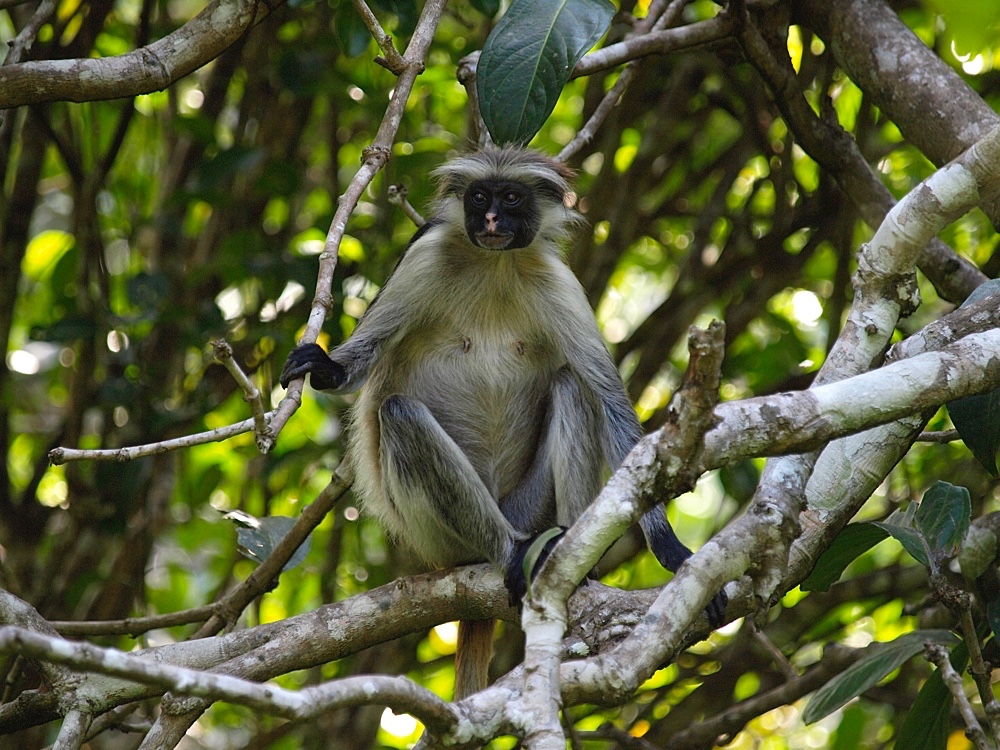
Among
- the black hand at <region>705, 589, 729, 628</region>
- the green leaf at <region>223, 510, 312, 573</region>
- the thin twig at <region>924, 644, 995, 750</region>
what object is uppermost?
the green leaf at <region>223, 510, 312, 573</region>

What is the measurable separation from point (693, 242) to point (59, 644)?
19.3ft

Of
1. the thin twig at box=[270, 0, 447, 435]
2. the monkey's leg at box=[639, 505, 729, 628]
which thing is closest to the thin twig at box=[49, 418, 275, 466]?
the thin twig at box=[270, 0, 447, 435]

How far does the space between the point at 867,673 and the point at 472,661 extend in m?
1.83

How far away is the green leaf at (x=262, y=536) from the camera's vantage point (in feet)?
15.5

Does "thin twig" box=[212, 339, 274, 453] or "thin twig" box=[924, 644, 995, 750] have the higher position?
"thin twig" box=[212, 339, 274, 453]

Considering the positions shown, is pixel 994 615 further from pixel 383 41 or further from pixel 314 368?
pixel 383 41

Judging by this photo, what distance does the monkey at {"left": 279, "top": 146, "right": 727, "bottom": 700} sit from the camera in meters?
5.16

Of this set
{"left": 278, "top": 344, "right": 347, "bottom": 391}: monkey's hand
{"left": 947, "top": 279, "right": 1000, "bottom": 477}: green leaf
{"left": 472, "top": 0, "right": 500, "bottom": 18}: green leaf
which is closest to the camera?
{"left": 947, "top": 279, "right": 1000, "bottom": 477}: green leaf

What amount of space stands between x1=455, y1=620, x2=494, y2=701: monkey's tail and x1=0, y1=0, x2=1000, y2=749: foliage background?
49.3 inches

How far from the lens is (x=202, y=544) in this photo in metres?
8.48

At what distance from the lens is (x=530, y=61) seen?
13.7 feet

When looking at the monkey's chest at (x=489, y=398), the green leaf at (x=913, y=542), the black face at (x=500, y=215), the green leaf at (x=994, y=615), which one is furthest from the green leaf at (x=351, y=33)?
the green leaf at (x=994, y=615)

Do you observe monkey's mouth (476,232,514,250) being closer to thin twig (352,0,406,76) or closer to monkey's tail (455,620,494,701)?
thin twig (352,0,406,76)

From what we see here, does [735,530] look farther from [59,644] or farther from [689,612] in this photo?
[59,644]
